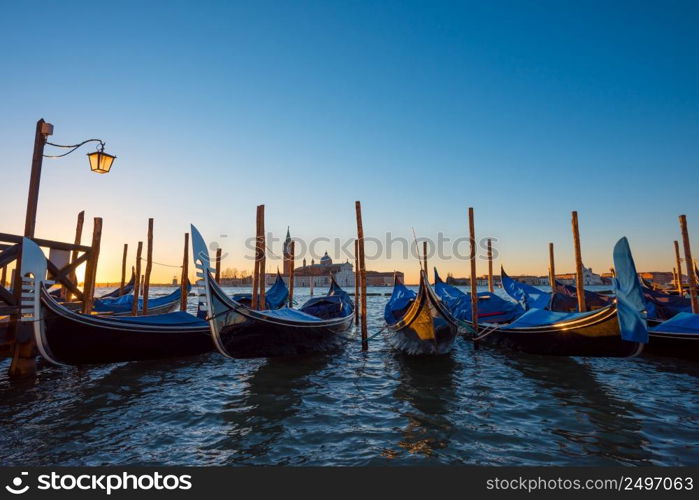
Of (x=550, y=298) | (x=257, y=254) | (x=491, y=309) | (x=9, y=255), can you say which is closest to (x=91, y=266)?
(x=9, y=255)

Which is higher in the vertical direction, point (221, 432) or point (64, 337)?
point (64, 337)

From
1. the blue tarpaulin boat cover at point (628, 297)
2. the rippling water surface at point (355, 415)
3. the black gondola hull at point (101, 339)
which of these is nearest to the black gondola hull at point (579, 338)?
the rippling water surface at point (355, 415)

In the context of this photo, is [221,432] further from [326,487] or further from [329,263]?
[329,263]

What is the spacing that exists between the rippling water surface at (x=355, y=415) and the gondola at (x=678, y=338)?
295 mm

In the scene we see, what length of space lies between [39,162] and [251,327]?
4.11 metres

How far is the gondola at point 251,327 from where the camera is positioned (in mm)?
5539

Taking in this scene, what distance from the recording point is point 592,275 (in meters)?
95.3

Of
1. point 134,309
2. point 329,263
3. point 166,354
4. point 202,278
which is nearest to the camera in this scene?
point 202,278

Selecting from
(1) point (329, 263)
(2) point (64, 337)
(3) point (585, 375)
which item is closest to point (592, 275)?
(1) point (329, 263)

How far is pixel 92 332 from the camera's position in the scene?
5535mm

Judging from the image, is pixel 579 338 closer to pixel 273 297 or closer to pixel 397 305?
pixel 397 305

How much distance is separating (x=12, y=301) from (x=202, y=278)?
263cm

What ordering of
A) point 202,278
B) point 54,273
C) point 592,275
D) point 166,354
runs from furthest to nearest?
point 592,275
point 166,354
point 54,273
point 202,278

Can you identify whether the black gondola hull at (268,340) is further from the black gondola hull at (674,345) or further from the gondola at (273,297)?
the black gondola hull at (674,345)
